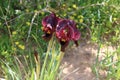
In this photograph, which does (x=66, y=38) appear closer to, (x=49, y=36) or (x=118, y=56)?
(x=49, y=36)

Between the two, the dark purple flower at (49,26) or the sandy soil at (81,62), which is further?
the sandy soil at (81,62)

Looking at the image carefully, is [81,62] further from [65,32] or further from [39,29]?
[65,32]

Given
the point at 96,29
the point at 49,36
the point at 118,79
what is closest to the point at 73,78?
the point at 118,79

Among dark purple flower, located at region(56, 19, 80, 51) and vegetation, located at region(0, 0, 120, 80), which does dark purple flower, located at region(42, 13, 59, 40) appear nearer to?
dark purple flower, located at region(56, 19, 80, 51)

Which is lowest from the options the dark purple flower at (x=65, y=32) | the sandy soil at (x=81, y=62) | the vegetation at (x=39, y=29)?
the sandy soil at (x=81, y=62)

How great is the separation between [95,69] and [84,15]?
77 cm

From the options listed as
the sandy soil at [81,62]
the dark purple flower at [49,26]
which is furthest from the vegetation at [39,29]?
the dark purple flower at [49,26]

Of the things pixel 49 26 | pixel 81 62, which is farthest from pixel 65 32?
pixel 81 62

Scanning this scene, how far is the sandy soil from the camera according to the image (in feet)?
9.66

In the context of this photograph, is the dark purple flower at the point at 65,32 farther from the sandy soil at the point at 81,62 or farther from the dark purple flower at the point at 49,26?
the sandy soil at the point at 81,62

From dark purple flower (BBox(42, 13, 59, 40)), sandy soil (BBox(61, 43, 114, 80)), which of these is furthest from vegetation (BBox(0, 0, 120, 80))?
dark purple flower (BBox(42, 13, 59, 40))

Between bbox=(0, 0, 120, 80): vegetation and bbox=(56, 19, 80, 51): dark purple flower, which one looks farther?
bbox=(0, 0, 120, 80): vegetation

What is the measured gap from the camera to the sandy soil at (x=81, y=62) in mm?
2945

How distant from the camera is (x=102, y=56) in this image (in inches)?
125
